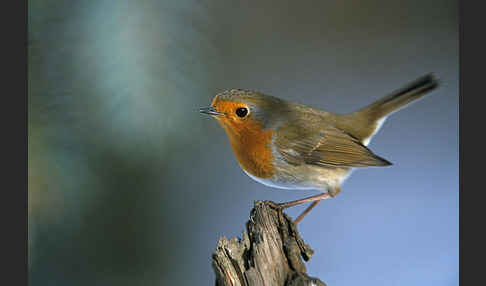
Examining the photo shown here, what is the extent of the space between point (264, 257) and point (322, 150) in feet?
1.45

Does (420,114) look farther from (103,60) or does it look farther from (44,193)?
(44,193)

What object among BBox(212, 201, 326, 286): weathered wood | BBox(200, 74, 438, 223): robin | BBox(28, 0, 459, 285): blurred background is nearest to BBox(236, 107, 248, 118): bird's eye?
BBox(200, 74, 438, 223): robin

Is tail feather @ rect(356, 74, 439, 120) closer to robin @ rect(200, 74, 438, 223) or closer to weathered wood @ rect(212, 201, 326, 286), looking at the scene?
robin @ rect(200, 74, 438, 223)

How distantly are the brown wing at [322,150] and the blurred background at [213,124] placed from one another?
38 centimetres

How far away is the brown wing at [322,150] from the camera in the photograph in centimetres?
142

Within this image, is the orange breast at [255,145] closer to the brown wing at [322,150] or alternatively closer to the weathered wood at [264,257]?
the brown wing at [322,150]

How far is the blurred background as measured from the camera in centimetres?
175

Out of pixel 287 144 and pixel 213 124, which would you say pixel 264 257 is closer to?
pixel 287 144

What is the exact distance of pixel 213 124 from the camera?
1.91m

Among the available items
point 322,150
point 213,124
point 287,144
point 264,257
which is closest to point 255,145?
point 287,144

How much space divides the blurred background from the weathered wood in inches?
24.7

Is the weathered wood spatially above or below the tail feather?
below

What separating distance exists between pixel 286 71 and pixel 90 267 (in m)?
1.30

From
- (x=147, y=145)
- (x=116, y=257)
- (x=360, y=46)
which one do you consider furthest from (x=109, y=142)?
(x=360, y=46)
